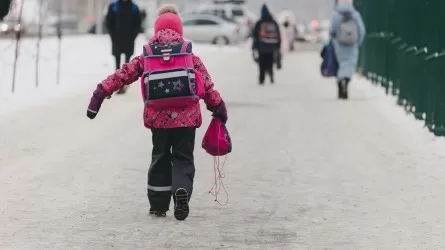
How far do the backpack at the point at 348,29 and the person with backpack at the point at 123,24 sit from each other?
334 cm

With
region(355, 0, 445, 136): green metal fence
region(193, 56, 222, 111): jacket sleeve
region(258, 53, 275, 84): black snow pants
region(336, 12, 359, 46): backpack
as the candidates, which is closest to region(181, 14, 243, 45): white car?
region(355, 0, 445, 136): green metal fence

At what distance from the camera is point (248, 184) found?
10.5 meters

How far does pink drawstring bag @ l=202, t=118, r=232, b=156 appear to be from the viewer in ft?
29.4

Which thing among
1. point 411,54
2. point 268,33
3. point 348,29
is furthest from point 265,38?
point 411,54

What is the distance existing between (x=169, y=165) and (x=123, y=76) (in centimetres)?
76

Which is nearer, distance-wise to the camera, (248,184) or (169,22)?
(169,22)

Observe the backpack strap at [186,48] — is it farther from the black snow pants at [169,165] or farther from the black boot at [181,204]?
the black boot at [181,204]

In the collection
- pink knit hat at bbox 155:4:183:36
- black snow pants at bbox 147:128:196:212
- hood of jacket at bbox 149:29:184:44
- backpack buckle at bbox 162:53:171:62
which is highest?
pink knit hat at bbox 155:4:183:36

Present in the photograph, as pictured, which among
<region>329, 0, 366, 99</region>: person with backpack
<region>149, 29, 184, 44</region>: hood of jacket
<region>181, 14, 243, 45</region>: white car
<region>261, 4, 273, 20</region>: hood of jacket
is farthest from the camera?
<region>181, 14, 243, 45</region>: white car

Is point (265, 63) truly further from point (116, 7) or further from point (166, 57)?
point (166, 57)

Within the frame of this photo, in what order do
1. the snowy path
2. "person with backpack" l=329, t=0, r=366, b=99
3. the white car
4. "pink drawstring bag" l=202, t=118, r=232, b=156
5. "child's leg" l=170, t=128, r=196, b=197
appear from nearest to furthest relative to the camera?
the snowy path → "child's leg" l=170, t=128, r=196, b=197 → "pink drawstring bag" l=202, t=118, r=232, b=156 → "person with backpack" l=329, t=0, r=366, b=99 → the white car

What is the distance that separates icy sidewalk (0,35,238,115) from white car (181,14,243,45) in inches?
514

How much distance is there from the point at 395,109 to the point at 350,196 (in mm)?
9007

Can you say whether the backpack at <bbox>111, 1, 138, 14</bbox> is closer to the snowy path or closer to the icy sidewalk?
the icy sidewalk
